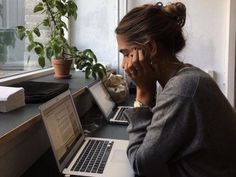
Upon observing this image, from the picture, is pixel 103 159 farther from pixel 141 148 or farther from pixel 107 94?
pixel 107 94

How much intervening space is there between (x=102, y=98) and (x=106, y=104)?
0.16 feet

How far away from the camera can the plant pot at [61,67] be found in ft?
6.28

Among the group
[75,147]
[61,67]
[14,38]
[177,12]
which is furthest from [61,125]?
[14,38]

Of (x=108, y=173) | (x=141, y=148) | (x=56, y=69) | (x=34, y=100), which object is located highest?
(x=56, y=69)

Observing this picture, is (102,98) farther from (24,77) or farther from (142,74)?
(142,74)

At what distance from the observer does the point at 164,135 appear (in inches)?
36.6

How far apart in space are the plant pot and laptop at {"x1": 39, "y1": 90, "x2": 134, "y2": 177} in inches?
21.2

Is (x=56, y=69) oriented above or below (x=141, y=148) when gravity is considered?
above

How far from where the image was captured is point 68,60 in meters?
1.94

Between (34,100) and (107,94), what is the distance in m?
0.83

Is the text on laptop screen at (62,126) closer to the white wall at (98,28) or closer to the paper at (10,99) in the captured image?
the paper at (10,99)

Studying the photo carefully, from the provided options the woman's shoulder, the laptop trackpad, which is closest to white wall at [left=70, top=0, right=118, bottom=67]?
the laptop trackpad

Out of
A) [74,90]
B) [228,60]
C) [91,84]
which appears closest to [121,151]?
[74,90]

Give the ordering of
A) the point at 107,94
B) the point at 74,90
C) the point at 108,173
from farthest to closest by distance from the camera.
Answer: the point at 107,94 < the point at 74,90 < the point at 108,173
